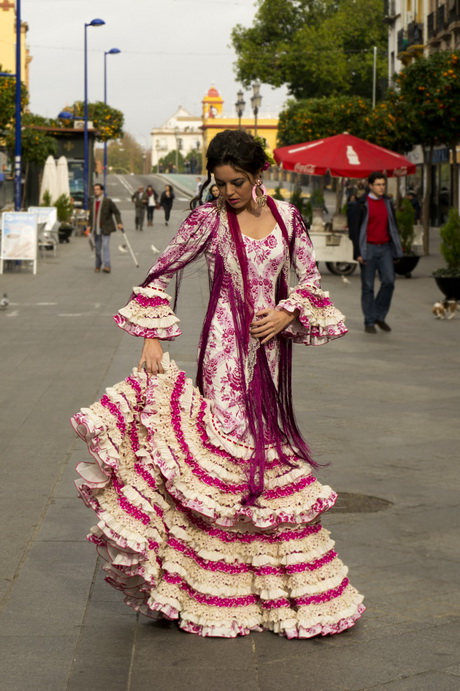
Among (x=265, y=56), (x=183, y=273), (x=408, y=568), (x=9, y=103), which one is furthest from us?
(x=265, y=56)

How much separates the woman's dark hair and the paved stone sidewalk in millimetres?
571

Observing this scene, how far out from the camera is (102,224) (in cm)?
2547

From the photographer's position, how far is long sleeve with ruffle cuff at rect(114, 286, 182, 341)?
4.52m

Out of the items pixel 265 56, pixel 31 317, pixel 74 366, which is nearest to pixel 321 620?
pixel 74 366

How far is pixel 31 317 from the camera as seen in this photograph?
16641 mm

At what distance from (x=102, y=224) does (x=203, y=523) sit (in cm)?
2136

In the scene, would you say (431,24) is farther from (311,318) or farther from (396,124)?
(311,318)

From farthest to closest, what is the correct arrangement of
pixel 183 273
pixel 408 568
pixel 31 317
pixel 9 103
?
pixel 9 103
pixel 31 317
pixel 408 568
pixel 183 273

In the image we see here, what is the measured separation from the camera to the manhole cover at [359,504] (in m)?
6.40

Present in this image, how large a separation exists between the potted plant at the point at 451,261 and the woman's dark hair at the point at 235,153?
1416cm

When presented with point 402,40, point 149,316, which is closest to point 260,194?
point 149,316

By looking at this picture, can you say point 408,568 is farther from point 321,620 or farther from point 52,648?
point 52,648

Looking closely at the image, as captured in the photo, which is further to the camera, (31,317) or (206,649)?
(31,317)

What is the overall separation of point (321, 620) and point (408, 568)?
1054mm
